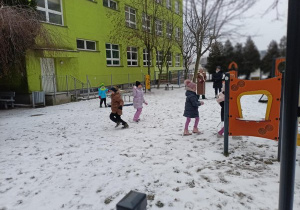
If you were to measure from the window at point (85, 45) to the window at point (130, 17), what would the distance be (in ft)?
15.6

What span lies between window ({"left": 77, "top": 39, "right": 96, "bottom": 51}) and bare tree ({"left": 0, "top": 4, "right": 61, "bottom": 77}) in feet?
27.5

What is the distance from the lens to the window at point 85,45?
631 inches

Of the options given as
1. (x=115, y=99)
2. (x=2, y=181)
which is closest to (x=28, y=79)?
(x=115, y=99)

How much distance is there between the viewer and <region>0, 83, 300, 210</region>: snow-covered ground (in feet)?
9.90

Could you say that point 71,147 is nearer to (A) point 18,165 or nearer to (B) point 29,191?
(A) point 18,165

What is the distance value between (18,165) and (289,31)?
4788 millimetres

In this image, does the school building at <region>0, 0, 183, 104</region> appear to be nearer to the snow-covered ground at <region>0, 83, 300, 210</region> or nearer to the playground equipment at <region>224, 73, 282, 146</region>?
the snow-covered ground at <region>0, 83, 300, 210</region>

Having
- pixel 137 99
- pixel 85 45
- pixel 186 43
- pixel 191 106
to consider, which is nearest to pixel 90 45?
pixel 85 45

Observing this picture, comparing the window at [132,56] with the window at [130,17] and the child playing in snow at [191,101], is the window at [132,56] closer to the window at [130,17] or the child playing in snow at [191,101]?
the window at [130,17]

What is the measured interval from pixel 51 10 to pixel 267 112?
45.8ft

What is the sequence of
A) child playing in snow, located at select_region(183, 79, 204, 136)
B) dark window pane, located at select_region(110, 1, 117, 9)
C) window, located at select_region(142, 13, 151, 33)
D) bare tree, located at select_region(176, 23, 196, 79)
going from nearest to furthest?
child playing in snow, located at select_region(183, 79, 204, 136)
window, located at select_region(142, 13, 151, 33)
dark window pane, located at select_region(110, 1, 117, 9)
bare tree, located at select_region(176, 23, 196, 79)

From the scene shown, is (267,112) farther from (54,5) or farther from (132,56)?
(132,56)

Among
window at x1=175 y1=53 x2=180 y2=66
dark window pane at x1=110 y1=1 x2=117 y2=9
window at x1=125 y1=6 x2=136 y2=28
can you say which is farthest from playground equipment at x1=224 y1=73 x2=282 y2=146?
window at x1=175 y1=53 x2=180 y2=66

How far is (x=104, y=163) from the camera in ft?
14.1
